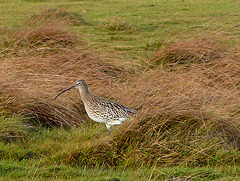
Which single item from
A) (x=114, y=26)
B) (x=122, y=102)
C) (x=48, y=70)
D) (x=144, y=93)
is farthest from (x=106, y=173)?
(x=114, y=26)

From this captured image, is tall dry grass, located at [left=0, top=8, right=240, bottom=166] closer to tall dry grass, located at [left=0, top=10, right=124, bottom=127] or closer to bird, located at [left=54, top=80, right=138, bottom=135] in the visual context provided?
tall dry grass, located at [left=0, top=10, right=124, bottom=127]

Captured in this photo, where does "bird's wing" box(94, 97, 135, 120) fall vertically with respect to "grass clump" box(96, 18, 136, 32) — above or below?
above

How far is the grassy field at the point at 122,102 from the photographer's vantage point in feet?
17.1

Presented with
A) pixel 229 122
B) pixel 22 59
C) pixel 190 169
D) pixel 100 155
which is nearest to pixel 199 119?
pixel 229 122

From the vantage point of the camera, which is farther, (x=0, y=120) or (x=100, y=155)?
(x=0, y=120)

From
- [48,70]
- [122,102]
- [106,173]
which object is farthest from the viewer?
[48,70]

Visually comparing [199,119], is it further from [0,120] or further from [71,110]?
[0,120]

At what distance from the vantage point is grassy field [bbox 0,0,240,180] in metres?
5.23

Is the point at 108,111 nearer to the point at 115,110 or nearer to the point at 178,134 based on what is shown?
the point at 115,110

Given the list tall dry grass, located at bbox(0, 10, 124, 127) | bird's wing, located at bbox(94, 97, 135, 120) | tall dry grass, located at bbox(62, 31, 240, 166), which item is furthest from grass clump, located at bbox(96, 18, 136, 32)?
bird's wing, located at bbox(94, 97, 135, 120)

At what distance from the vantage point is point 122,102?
710 centimetres

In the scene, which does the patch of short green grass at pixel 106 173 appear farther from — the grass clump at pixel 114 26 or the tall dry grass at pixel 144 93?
the grass clump at pixel 114 26

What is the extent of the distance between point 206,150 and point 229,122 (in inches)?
26.1

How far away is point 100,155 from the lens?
543cm
